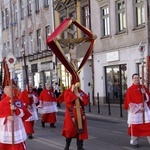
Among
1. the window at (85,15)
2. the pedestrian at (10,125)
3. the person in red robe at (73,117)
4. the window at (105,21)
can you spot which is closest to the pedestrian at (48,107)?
the person in red robe at (73,117)

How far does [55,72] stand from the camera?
113 feet

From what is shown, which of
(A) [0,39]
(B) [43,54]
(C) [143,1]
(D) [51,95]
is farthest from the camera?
(A) [0,39]

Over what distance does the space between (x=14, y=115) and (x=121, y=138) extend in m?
4.88

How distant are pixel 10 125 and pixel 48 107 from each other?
812 centimetres

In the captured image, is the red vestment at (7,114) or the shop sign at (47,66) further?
the shop sign at (47,66)

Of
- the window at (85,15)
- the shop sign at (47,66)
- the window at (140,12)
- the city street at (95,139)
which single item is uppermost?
the window at (85,15)

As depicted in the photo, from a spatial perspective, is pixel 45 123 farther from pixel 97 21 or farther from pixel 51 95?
pixel 97 21

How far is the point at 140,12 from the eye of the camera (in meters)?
23.0

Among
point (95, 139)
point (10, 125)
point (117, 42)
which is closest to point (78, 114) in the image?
point (10, 125)

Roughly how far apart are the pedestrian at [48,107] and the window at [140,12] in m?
8.87

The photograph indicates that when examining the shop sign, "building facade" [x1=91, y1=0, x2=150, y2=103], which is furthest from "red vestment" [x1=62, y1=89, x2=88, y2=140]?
the shop sign

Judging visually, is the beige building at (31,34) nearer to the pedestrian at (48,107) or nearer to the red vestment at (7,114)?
the pedestrian at (48,107)

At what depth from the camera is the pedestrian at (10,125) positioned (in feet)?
25.8

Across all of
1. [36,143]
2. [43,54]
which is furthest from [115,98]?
[36,143]
